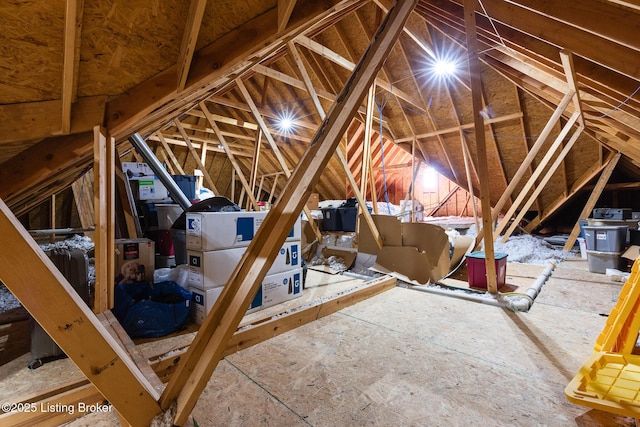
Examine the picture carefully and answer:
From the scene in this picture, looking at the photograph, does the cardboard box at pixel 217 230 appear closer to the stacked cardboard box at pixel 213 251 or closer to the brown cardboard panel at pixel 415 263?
the stacked cardboard box at pixel 213 251

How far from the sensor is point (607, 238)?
3.62m

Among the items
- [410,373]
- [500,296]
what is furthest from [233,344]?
[500,296]

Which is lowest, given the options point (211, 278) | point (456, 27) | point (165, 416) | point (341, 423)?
point (341, 423)

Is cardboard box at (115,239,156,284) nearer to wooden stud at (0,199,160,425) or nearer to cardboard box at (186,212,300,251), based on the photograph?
cardboard box at (186,212,300,251)

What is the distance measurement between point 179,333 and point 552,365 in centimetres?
246

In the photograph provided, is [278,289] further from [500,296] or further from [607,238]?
[607,238]

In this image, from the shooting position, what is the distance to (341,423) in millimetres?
1228

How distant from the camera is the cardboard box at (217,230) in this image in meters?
2.22

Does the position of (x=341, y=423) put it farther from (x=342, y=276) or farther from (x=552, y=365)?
(x=342, y=276)

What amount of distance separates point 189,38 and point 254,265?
3.73ft

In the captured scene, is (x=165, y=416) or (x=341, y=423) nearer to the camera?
(x=165, y=416)

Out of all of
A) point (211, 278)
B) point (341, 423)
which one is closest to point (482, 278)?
point (341, 423)

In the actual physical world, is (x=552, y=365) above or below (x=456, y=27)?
below

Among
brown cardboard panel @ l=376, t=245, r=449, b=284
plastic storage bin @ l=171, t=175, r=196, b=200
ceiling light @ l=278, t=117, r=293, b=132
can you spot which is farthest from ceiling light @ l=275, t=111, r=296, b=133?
brown cardboard panel @ l=376, t=245, r=449, b=284
